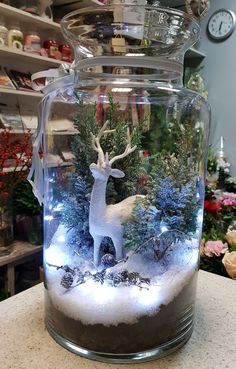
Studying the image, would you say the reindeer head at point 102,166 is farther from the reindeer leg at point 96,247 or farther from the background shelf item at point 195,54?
the background shelf item at point 195,54

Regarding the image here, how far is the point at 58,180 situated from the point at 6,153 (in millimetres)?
583

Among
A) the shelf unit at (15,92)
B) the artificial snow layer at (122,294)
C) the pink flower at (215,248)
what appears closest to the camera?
the artificial snow layer at (122,294)

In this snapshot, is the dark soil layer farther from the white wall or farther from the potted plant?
the white wall

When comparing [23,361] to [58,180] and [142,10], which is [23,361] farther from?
[142,10]

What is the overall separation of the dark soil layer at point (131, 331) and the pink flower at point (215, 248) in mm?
505

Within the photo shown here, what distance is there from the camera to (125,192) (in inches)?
19.2

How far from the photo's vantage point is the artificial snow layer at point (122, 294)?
0.44 m

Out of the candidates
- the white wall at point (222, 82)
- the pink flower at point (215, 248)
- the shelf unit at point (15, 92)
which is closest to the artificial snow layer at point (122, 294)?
the pink flower at point (215, 248)

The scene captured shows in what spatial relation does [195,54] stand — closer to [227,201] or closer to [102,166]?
[227,201]

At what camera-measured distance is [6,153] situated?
1045 mm

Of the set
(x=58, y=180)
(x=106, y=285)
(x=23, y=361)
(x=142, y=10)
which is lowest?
(x=23, y=361)

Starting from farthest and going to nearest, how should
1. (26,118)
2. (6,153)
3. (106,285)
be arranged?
(26,118), (6,153), (106,285)

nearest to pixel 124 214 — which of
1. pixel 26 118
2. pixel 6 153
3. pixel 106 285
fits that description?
pixel 106 285

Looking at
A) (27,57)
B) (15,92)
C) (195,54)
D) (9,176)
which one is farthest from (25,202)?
(195,54)
